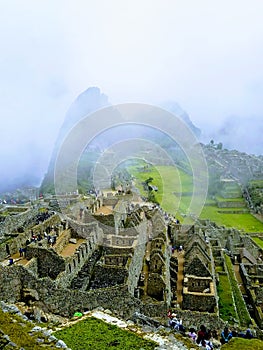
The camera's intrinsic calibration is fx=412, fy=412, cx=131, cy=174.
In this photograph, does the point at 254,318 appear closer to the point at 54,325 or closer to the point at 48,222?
the point at 48,222

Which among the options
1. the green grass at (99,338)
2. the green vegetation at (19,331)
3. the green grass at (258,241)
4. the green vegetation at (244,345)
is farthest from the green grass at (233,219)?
the green vegetation at (19,331)

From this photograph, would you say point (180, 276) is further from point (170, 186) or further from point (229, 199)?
point (229, 199)

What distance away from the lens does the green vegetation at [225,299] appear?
21859mm

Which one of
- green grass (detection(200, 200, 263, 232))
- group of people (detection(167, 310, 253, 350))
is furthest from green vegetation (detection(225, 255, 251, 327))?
green grass (detection(200, 200, 263, 232))

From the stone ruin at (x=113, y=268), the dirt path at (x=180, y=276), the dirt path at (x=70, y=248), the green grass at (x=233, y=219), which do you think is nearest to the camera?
A: the stone ruin at (x=113, y=268)

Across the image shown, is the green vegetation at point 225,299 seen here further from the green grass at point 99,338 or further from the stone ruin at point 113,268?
the green grass at point 99,338

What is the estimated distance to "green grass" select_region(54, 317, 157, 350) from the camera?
1107cm

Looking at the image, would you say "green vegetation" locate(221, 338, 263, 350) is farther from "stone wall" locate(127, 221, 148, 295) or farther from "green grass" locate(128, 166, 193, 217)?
"green grass" locate(128, 166, 193, 217)

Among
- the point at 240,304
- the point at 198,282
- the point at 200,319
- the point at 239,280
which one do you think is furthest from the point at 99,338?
the point at 239,280

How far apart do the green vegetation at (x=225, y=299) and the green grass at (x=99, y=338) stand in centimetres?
1095

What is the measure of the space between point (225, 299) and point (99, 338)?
46.3 feet

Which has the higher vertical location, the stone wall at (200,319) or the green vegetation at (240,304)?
the stone wall at (200,319)

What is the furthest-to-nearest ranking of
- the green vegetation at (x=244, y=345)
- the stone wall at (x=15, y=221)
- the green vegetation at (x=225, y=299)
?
the stone wall at (x=15, y=221) < the green vegetation at (x=225, y=299) < the green vegetation at (x=244, y=345)

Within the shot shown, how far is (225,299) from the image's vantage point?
23.9 m
